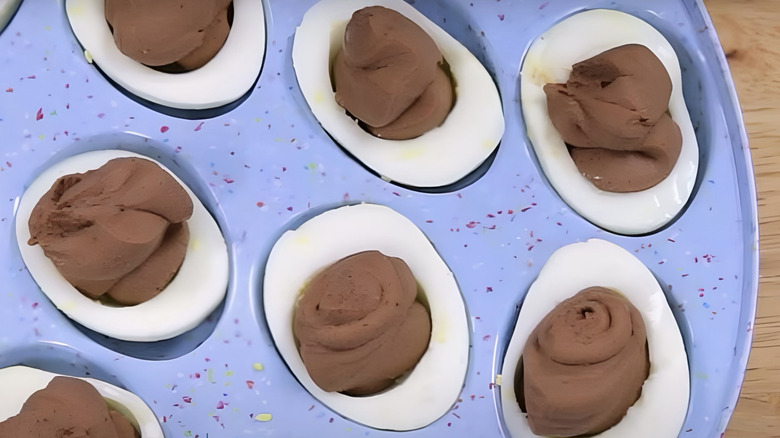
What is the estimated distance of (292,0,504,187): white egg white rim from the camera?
106cm

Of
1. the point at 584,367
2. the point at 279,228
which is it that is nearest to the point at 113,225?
the point at 279,228

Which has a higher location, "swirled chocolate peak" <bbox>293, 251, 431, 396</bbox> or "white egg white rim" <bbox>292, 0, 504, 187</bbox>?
"white egg white rim" <bbox>292, 0, 504, 187</bbox>

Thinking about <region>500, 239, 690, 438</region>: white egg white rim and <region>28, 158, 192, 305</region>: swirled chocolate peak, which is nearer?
<region>28, 158, 192, 305</region>: swirled chocolate peak

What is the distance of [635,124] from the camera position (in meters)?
1.01

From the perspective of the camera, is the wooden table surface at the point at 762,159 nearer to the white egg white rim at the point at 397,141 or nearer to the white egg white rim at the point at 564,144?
the white egg white rim at the point at 564,144

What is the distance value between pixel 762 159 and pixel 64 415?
1.21 metres

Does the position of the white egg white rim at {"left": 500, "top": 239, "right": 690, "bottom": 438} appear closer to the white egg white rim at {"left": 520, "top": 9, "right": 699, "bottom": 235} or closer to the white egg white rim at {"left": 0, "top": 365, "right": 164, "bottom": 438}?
the white egg white rim at {"left": 520, "top": 9, "right": 699, "bottom": 235}

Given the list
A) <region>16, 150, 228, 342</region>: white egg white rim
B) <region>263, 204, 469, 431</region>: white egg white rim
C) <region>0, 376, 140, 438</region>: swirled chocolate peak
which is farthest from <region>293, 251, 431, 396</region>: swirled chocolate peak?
<region>0, 376, 140, 438</region>: swirled chocolate peak

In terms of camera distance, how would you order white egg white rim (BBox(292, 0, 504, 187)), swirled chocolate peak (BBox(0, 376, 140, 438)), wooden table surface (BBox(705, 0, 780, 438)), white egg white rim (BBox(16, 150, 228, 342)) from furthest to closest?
wooden table surface (BBox(705, 0, 780, 438)) < white egg white rim (BBox(292, 0, 504, 187)) < white egg white rim (BBox(16, 150, 228, 342)) < swirled chocolate peak (BBox(0, 376, 140, 438))

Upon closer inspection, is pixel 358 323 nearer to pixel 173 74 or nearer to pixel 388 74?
pixel 388 74

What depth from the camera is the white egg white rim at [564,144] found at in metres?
1.08

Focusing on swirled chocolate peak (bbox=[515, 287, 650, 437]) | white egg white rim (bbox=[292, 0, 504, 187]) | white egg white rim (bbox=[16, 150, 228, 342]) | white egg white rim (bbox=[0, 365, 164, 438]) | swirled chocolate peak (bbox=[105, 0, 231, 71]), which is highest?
swirled chocolate peak (bbox=[105, 0, 231, 71])

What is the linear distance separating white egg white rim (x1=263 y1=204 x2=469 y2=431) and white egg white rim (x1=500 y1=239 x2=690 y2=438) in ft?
0.30

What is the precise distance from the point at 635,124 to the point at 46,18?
90cm
